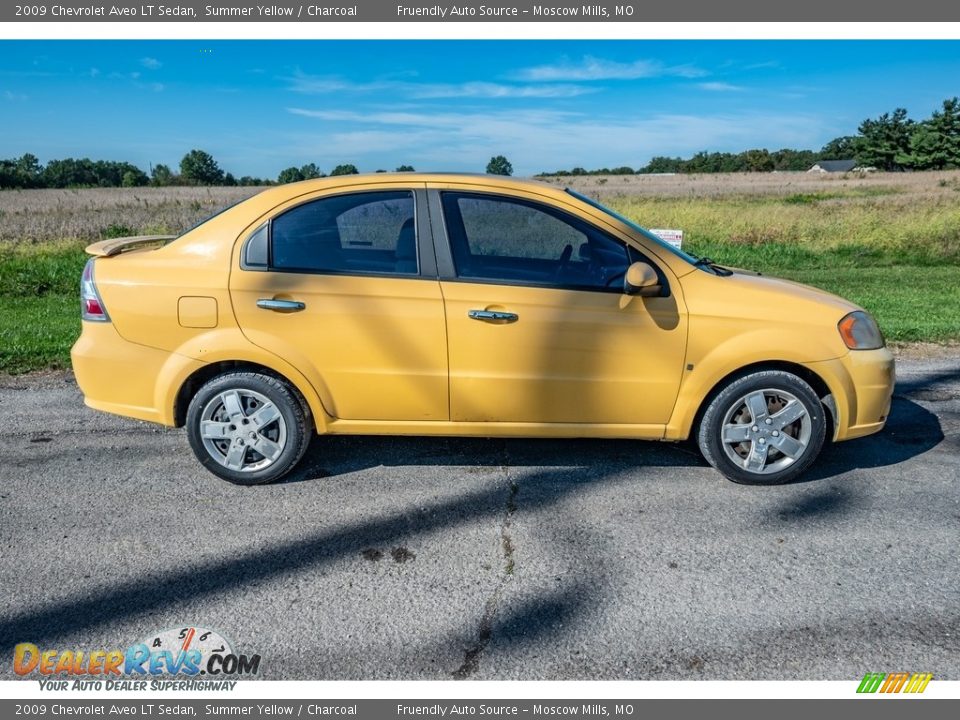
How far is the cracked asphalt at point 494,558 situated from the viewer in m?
2.74

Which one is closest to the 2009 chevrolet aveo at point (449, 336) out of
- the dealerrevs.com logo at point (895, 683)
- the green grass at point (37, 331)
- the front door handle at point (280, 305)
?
the front door handle at point (280, 305)

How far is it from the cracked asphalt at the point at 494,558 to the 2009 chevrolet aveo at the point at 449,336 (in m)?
0.36

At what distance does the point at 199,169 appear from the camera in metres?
72.4

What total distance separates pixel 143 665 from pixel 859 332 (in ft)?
13.3

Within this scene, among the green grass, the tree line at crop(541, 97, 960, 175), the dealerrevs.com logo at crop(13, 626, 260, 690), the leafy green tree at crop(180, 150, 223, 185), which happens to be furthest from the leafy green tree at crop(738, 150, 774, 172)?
the dealerrevs.com logo at crop(13, 626, 260, 690)

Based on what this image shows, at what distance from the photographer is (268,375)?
4.09m

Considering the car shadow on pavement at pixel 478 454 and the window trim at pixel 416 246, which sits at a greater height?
the window trim at pixel 416 246

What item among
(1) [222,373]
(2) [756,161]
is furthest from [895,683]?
(2) [756,161]

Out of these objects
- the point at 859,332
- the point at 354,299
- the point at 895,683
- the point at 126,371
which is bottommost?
the point at 895,683

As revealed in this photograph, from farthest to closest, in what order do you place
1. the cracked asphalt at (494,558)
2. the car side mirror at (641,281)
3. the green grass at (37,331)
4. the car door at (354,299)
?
the green grass at (37,331) → the car door at (354,299) → the car side mirror at (641,281) → the cracked asphalt at (494,558)

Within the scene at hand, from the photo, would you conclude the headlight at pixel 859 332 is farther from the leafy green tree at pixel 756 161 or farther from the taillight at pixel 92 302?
the leafy green tree at pixel 756 161

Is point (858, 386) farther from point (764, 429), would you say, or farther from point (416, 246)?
point (416, 246)

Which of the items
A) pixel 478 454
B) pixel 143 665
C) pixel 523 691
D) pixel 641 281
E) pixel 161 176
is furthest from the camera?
pixel 161 176

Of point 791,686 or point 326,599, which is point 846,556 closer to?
point 791,686
